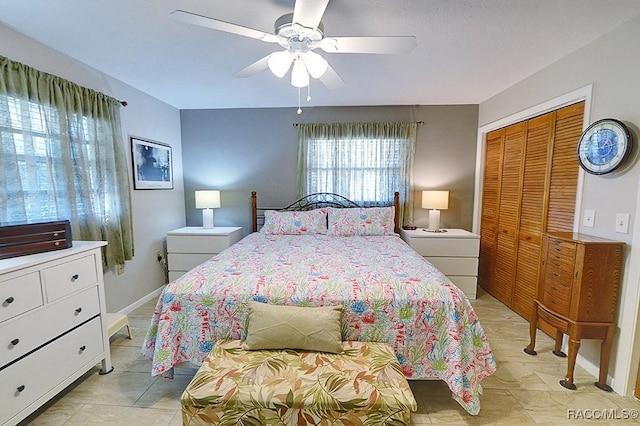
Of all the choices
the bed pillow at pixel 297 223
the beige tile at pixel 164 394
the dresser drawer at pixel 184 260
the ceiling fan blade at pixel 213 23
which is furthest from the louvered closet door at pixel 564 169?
the dresser drawer at pixel 184 260

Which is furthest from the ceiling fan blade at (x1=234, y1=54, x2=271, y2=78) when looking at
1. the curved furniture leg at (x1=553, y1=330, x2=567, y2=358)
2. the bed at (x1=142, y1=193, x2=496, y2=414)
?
the curved furniture leg at (x1=553, y1=330, x2=567, y2=358)

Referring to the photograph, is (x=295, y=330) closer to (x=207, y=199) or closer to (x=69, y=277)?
(x=69, y=277)

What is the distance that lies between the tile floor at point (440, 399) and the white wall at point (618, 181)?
0.86 ft

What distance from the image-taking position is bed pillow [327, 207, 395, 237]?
3.46 metres

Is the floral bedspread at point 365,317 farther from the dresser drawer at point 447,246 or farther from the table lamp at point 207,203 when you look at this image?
the table lamp at point 207,203

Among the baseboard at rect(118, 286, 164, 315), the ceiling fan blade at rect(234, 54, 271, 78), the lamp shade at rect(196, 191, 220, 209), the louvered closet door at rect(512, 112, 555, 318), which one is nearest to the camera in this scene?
the ceiling fan blade at rect(234, 54, 271, 78)

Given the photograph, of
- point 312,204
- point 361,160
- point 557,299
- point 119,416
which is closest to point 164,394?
point 119,416

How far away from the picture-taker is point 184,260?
11.7 feet

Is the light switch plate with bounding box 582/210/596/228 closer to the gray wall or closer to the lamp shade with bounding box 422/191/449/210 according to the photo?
the lamp shade with bounding box 422/191/449/210

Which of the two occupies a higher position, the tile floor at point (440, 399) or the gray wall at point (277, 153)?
the gray wall at point (277, 153)

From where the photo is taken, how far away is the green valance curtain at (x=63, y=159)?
6.30ft

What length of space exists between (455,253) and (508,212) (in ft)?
2.40

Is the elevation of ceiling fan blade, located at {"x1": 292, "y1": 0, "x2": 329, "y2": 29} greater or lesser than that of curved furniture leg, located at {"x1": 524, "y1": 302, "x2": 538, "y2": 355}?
greater

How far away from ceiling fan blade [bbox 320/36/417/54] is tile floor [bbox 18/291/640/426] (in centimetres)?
217
